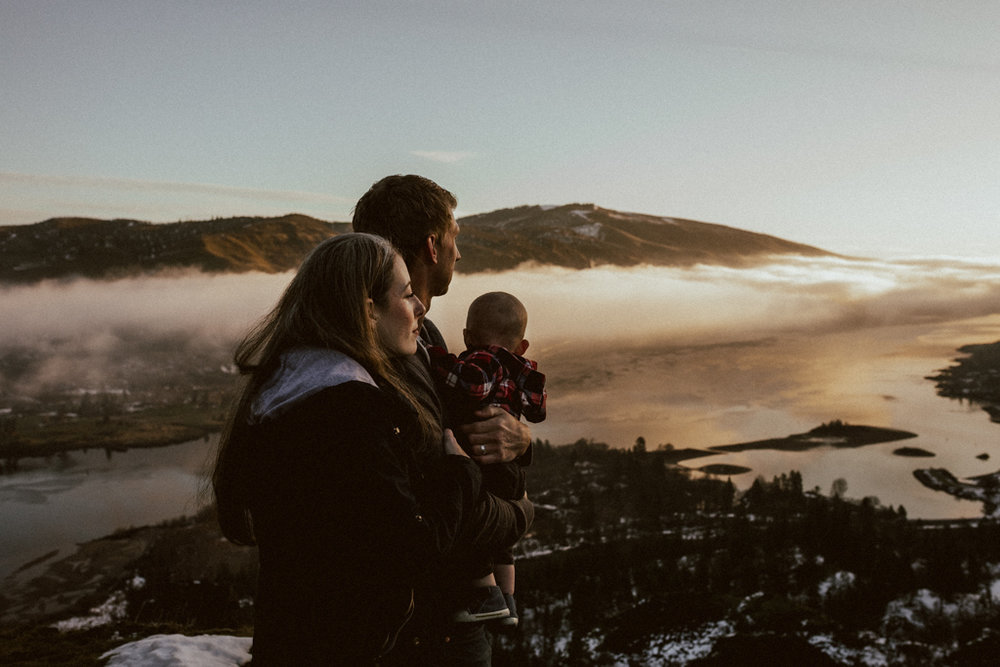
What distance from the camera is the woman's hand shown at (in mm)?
2953

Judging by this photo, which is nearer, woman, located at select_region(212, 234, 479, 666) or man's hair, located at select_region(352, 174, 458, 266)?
woman, located at select_region(212, 234, 479, 666)

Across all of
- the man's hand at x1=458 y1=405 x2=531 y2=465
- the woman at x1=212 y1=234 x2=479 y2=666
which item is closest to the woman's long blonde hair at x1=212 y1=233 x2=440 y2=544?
the woman at x1=212 y1=234 x2=479 y2=666

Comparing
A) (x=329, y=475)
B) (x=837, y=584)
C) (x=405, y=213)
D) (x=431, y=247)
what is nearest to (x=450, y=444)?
(x=329, y=475)

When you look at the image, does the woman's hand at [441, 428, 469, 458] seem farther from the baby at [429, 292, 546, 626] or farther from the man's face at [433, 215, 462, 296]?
the man's face at [433, 215, 462, 296]

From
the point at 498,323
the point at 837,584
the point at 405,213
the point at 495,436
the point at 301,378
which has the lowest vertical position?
the point at 837,584

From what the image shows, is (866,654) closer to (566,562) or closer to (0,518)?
(566,562)

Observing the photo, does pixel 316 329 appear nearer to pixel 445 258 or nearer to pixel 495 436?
pixel 495 436

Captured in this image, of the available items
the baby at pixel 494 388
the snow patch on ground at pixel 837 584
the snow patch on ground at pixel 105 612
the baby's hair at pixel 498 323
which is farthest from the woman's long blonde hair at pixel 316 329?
the snow patch on ground at pixel 837 584

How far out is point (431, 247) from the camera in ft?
11.8

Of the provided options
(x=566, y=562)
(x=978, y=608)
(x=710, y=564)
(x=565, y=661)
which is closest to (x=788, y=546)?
(x=710, y=564)

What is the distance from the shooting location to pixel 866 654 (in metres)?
116

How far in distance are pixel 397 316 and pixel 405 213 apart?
960 mm

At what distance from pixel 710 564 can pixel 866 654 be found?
31.8 meters

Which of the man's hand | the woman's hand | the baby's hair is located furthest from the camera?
the baby's hair
